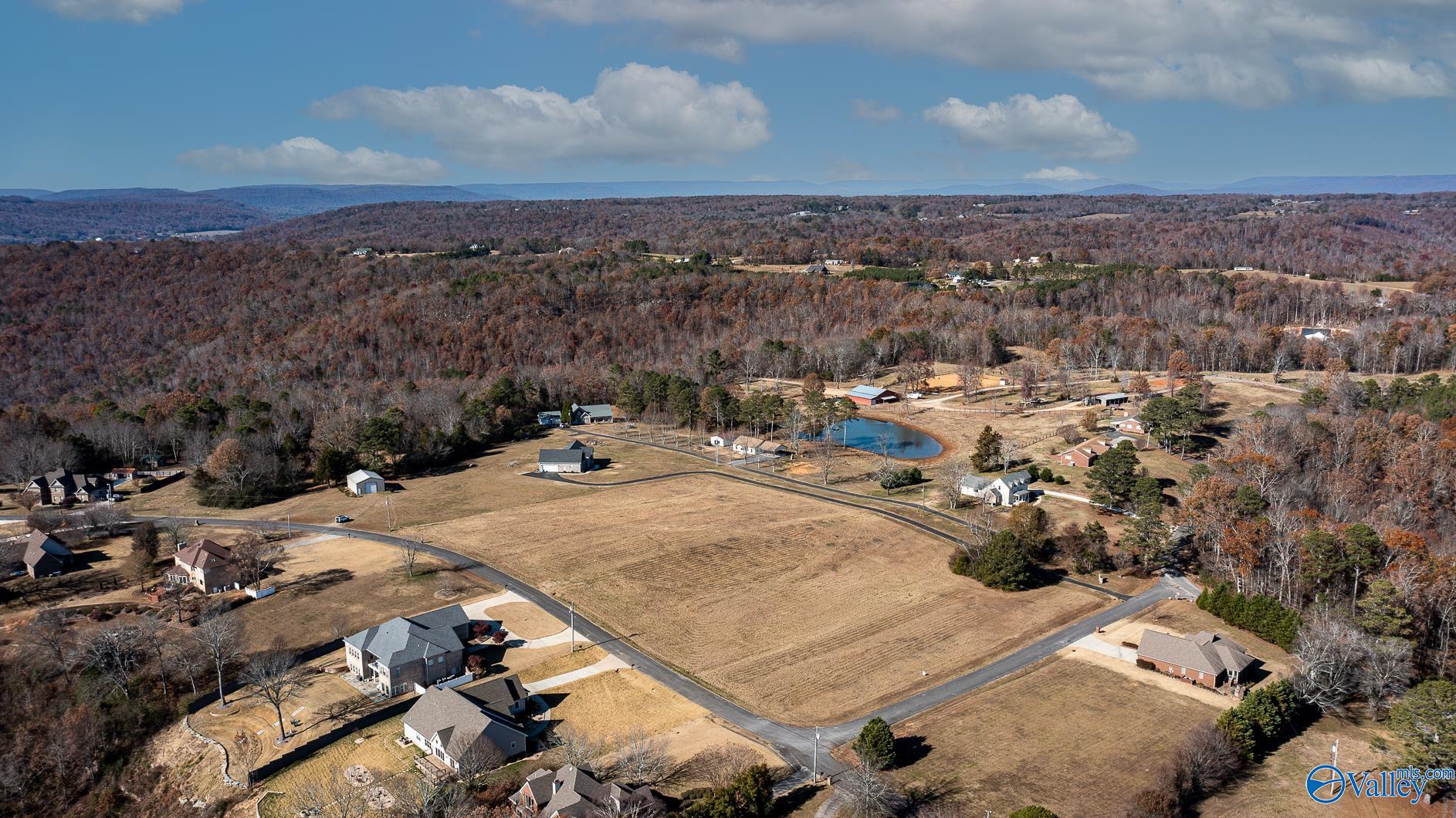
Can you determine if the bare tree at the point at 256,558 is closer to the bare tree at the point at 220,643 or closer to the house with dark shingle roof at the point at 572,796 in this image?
the bare tree at the point at 220,643

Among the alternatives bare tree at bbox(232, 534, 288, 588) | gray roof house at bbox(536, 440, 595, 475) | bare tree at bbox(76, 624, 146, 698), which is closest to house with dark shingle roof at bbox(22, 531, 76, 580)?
bare tree at bbox(232, 534, 288, 588)

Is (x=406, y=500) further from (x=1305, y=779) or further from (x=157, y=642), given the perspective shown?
(x=1305, y=779)

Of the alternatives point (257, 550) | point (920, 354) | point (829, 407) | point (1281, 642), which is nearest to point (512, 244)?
point (920, 354)

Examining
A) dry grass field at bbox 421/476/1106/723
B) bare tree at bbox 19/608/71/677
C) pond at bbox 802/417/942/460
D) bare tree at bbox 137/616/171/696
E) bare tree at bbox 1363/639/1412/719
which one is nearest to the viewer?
bare tree at bbox 1363/639/1412/719

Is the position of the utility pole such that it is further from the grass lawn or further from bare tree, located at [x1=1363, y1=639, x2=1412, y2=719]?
bare tree, located at [x1=1363, y1=639, x2=1412, y2=719]

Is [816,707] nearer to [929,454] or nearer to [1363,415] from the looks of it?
[929,454]
